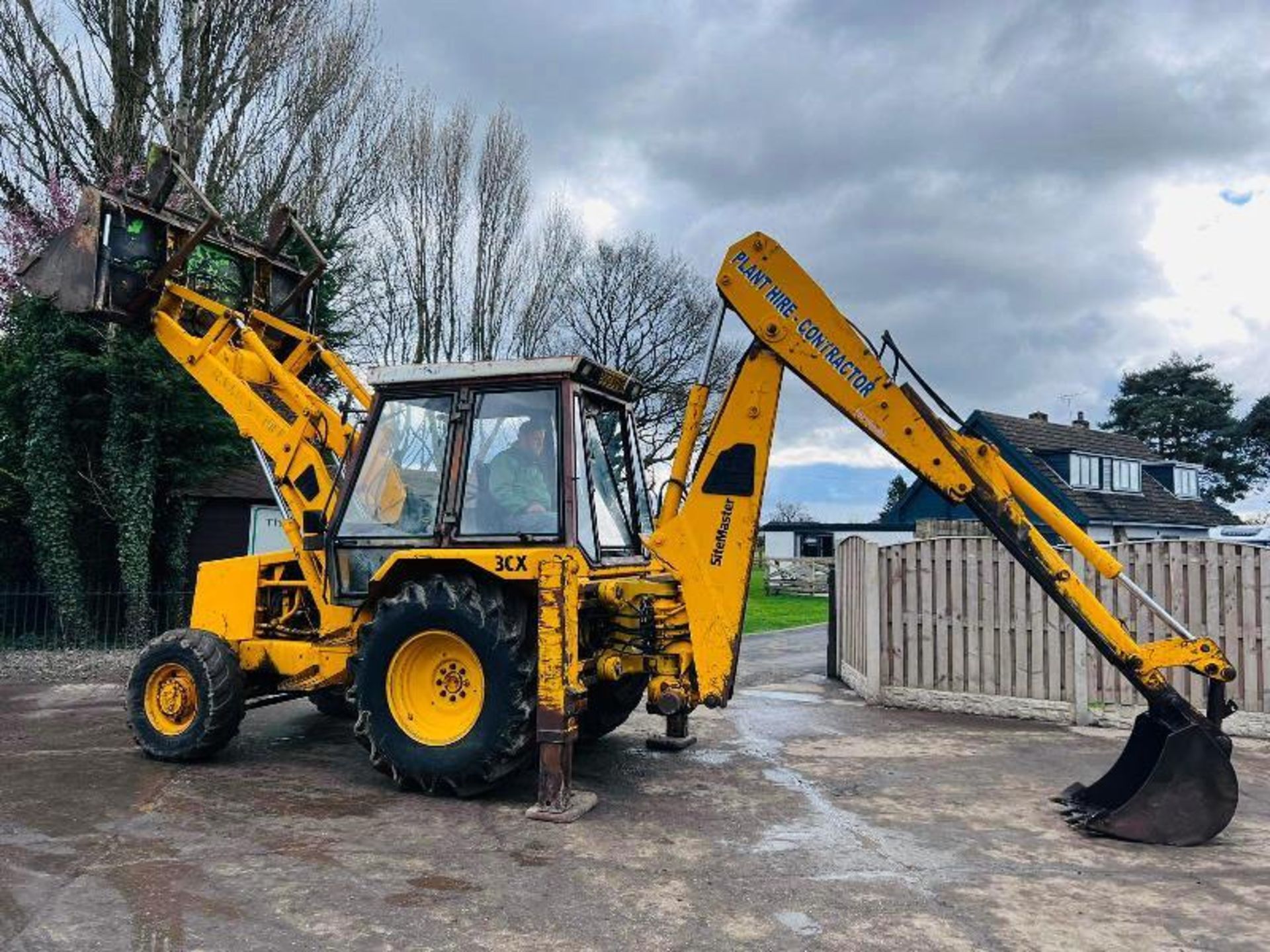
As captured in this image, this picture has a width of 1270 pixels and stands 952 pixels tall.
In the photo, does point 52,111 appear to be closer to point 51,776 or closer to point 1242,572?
point 51,776

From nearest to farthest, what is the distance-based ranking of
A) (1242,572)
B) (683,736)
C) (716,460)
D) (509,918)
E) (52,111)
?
(509,918) < (716,460) < (683,736) < (1242,572) < (52,111)

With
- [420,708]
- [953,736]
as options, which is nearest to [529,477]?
[420,708]

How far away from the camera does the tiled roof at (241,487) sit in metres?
16.1

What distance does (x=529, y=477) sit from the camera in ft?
20.2

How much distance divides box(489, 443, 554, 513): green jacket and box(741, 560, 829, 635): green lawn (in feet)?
31.8

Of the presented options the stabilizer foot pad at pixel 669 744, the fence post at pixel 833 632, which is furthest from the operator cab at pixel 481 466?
the fence post at pixel 833 632

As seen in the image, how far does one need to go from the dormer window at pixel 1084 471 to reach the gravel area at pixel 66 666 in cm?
2833

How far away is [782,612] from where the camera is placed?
74.5ft

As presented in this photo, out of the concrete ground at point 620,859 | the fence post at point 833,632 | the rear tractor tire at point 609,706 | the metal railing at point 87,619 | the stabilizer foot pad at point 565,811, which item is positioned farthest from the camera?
the metal railing at point 87,619

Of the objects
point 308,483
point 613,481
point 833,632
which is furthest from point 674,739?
point 833,632

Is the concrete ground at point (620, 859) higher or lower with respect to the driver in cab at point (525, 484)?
lower

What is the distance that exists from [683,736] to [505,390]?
129 inches

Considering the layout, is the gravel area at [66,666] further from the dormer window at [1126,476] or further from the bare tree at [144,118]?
the dormer window at [1126,476]

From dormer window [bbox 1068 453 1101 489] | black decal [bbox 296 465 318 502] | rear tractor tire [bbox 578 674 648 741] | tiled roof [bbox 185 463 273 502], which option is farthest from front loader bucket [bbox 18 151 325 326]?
dormer window [bbox 1068 453 1101 489]
